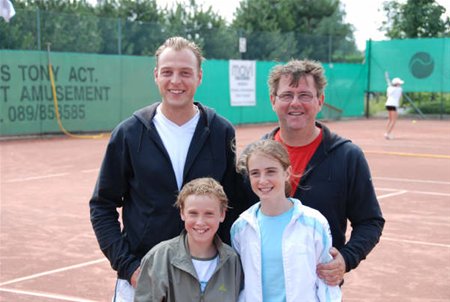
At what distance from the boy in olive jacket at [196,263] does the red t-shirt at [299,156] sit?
1.15ft

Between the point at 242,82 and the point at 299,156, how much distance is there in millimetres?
21822

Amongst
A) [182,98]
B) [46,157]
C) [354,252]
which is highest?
[182,98]

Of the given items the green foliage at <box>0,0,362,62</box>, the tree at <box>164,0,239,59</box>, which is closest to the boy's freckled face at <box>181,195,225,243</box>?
the green foliage at <box>0,0,362,62</box>

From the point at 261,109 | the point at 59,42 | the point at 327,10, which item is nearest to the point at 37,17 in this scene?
the point at 59,42

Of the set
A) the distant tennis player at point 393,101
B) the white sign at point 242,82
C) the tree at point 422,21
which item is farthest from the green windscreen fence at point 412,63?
the distant tennis player at point 393,101

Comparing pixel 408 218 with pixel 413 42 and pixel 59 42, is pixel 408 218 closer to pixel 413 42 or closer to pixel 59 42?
pixel 59 42

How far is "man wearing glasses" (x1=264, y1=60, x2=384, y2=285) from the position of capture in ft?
10.9

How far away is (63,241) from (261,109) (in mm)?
18741

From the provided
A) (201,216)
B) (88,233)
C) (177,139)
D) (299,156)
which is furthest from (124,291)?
(88,233)

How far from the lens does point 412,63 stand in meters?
28.7

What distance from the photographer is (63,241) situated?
25.0 feet

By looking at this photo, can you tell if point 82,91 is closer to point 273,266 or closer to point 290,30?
point 273,266

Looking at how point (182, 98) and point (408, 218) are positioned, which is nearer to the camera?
point (182, 98)

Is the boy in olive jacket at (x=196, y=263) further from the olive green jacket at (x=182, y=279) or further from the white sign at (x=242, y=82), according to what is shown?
the white sign at (x=242, y=82)
